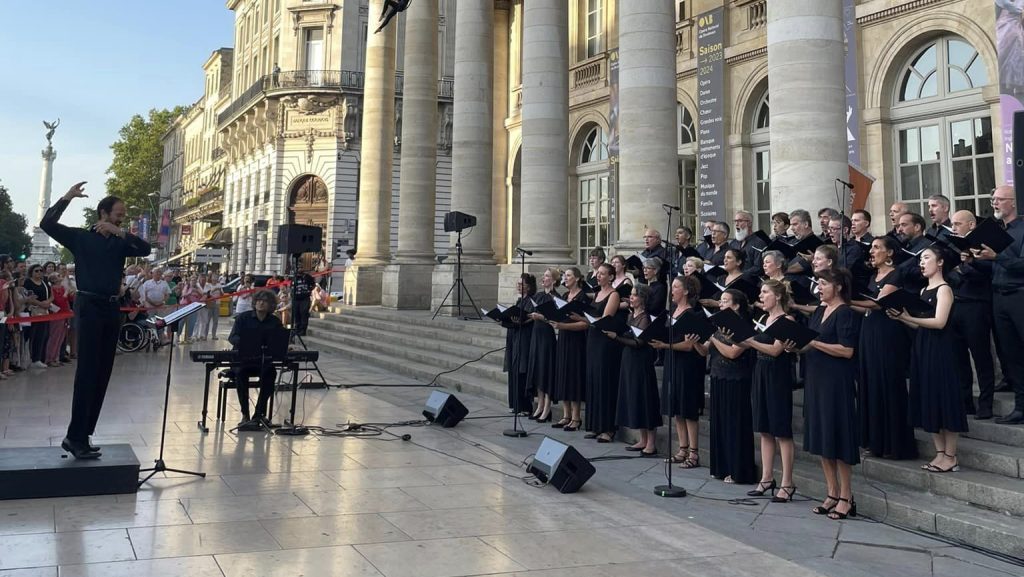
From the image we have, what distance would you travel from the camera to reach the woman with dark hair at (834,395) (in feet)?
18.7

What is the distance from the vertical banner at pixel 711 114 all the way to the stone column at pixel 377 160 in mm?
9672

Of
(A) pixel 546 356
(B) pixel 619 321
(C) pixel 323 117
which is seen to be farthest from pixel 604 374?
(C) pixel 323 117

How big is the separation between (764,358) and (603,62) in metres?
18.2

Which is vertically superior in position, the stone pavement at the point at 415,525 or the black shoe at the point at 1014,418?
the black shoe at the point at 1014,418

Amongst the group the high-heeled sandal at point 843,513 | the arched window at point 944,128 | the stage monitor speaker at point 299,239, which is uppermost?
the arched window at point 944,128

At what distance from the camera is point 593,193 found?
2408cm

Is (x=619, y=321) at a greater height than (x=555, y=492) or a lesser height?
greater

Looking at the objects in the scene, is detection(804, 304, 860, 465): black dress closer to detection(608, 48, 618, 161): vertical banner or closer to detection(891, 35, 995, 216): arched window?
detection(891, 35, 995, 216): arched window

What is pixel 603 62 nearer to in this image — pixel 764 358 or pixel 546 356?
pixel 546 356

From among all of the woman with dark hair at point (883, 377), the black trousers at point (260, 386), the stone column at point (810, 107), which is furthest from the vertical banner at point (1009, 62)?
the black trousers at point (260, 386)

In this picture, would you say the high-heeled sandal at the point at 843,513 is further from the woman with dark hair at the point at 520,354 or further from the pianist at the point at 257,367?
the pianist at the point at 257,367

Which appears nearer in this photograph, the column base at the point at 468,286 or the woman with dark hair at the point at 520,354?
the woman with dark hair at the point at 520,354

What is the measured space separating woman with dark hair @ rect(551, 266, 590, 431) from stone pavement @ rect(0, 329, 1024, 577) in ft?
3.79

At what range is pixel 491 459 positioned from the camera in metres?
7.62
